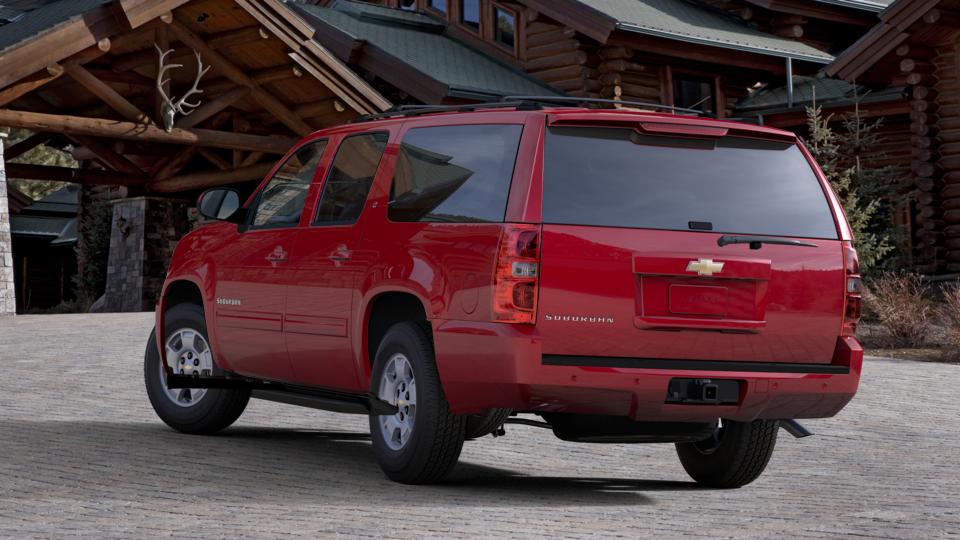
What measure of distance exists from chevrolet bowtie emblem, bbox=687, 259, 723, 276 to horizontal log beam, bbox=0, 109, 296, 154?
16.1 metres

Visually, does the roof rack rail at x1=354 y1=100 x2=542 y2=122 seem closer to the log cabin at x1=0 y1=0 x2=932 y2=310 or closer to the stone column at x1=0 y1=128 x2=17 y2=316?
the log cabin at x1=0 y1=0 x2=932 y2=310

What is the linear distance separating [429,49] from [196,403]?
69.3ft

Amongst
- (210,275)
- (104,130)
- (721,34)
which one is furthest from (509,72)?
(210,275)

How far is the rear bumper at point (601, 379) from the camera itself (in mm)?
6605

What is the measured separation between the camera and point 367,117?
833 centimetres

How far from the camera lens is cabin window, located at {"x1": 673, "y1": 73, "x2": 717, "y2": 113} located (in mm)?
30328

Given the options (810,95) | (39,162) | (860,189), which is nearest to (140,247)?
(860,189)

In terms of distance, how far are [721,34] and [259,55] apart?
10234 millimetres

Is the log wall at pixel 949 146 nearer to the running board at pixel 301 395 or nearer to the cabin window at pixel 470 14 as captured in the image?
the cabin window at pixel 470 14

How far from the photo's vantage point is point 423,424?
7.12 metres

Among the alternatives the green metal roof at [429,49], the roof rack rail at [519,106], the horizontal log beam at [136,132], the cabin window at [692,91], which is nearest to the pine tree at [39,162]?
the green metal roof at [429,49]

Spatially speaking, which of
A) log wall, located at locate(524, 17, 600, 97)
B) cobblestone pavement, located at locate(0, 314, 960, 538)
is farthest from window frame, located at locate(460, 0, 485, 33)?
cobblestone pavement, located at locate(0, 314, 960, 538)

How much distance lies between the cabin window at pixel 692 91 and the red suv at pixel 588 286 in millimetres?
22920

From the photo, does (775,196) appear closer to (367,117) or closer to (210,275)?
(367,117)
